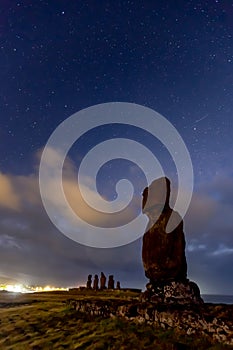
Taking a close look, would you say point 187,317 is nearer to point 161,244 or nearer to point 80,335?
point 80,335

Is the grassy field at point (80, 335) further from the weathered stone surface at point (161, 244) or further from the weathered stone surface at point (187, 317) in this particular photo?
the weathered stone surface at point (161, 244)

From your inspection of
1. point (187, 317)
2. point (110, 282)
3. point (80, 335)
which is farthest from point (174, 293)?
point (110, 282)

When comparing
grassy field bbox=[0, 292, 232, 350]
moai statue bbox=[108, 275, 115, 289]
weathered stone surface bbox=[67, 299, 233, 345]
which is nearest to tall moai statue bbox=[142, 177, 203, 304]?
weathered stone surface bbox=[67, 299, 233, 345]

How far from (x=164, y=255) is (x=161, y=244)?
1.01 m

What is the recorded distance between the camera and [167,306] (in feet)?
76.5

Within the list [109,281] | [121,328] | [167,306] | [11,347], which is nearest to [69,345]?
[121,328]

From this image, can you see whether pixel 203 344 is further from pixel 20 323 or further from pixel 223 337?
pixel 20 323

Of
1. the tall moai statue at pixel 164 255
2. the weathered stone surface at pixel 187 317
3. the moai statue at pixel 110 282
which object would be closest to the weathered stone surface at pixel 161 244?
the tall moai statue at pixel 164 255

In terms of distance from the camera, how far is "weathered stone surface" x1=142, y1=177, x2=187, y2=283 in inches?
1119

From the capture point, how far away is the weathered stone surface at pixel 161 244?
2842 cm

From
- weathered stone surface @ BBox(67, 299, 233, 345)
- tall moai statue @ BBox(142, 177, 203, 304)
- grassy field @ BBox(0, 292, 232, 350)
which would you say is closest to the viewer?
weathered stone surface @ BBox(67, 299, 233, 345)

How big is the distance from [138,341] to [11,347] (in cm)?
1121

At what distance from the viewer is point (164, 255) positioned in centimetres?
2886

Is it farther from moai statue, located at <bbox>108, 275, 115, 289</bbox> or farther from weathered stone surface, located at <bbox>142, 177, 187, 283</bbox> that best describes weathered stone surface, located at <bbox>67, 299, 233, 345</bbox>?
moai statue, located at <bbox>108, 275, 115, 289</bbox>
